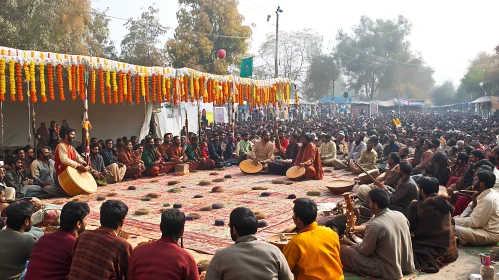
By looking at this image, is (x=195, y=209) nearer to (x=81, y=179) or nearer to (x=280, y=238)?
(x=81, y=179)

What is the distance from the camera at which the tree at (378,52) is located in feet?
190

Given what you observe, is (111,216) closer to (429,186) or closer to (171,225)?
(171,225)

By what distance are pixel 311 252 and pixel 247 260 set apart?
759 millimetres

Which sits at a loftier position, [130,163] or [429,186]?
[429,186]

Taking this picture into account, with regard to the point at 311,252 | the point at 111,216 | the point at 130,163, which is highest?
the point at 111,216

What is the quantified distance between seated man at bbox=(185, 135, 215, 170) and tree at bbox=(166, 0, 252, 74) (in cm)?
1537

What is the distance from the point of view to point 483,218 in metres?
Answer: 5.88

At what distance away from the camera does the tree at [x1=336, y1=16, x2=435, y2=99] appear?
5781 centimetres

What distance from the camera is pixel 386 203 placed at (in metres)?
4.71

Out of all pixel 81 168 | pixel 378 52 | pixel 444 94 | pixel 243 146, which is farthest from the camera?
pixel 444 94

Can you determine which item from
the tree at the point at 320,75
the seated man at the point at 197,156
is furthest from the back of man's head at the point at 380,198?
A: the tree at the point at 320,75

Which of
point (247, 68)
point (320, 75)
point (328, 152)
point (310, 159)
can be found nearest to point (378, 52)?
point (320, 75)

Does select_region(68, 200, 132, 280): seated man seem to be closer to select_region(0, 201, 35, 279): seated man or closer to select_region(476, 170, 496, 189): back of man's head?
select_region(0, 201, 35, 279): seated man

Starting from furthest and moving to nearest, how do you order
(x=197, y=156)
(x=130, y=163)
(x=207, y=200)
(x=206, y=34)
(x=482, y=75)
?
(x=482, y=75) → (x=206, y=34) → (x=197, y=156) → (x=130, y=163) → (x=207, y=200)
